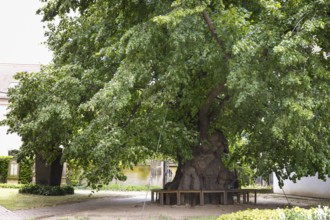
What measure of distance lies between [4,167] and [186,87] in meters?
19.4

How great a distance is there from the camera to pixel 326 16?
35.1 feet

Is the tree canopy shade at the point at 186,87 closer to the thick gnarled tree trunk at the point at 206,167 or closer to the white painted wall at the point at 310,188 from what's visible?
the thick gnarled tree trunk at the point at 206,167

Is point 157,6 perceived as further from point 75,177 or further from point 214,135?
point 75,177

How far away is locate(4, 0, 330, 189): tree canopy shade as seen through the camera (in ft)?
34.5

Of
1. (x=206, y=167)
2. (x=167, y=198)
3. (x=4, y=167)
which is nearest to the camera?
(x=206, y=167)

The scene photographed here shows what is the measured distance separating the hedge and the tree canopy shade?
11979mm

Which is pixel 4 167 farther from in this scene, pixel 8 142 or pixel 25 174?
pixel 8 142

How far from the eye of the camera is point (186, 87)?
561 inches

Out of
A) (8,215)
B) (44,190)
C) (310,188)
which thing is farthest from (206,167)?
(44,190)

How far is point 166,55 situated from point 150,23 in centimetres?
120

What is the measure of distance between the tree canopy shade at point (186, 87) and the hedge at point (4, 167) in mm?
11979

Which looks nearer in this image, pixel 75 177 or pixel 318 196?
pixel 318 196

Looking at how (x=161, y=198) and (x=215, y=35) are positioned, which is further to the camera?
(x=161, y=198)

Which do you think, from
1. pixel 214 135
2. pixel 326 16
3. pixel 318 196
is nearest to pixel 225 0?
pixel 326 16
